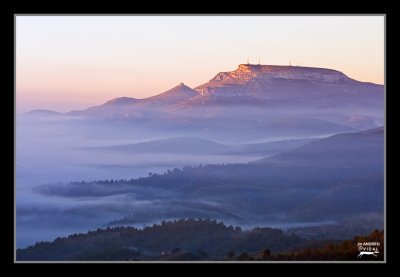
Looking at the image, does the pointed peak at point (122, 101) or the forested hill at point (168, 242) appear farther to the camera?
the pointed peak at point (122, 101)

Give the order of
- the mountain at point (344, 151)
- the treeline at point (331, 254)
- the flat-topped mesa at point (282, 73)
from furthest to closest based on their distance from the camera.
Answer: the flat-topped mesa at point (282, 73)
the mountain at point (344, 151)
the treeline at point (331, 254)

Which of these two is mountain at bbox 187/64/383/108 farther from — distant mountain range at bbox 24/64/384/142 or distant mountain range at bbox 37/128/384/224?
distant mountain range at bbox 37/128/384/224

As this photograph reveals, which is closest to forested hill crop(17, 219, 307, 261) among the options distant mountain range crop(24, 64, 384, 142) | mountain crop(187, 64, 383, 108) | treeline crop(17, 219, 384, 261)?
treeline crop(17, 219, 384, 261)

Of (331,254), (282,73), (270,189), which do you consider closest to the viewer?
(331,254)

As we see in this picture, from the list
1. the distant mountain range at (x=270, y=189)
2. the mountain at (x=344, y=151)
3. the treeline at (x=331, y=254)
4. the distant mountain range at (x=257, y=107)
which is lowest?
the treeline at (x=331, y=254)

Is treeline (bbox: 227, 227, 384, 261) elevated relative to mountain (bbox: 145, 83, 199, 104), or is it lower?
lower

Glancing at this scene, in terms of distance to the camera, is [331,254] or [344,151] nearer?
[331,254]

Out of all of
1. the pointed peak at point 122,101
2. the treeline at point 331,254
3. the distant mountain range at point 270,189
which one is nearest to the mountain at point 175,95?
the pointed peak at point 122,101

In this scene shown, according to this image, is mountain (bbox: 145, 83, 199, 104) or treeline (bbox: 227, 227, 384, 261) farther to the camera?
mountain (bbox: 145, 83, 199, 104)

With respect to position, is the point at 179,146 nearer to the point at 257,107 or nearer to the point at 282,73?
the point at 257,107

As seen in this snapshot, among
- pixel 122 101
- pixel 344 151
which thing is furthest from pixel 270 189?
pixel 122 101

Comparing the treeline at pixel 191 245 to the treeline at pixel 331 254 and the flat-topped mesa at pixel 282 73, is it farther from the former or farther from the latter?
the flat-topped mesa at pixel 282 73
